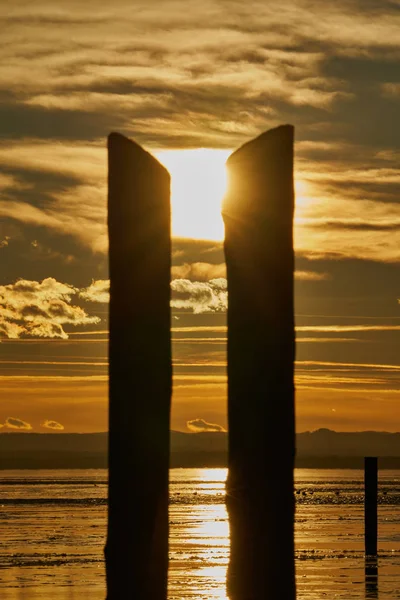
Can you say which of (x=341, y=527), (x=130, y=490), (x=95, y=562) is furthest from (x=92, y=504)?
(x=130, y=490)

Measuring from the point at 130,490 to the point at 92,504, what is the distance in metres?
37.1

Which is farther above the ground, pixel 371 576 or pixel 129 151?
pixel 129 151

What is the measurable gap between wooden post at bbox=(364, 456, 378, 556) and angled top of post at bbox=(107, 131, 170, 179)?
17273 millimetres

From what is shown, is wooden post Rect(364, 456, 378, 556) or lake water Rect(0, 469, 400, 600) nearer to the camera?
lake water Rect(0, 469, 400, 600)

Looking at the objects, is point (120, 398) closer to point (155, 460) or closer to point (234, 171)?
point (155, 460)

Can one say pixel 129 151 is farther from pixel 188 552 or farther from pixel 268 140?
pixel 188 552

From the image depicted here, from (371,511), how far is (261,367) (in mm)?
18108

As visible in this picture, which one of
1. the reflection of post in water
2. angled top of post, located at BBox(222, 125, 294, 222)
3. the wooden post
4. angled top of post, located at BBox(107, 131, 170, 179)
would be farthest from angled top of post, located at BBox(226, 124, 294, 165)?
the wooden post

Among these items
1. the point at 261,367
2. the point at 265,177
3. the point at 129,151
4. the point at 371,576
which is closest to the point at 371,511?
the point at 371,576

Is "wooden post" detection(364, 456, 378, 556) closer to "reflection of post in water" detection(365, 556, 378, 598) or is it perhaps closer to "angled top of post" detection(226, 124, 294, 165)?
"reflection of post in water" detection(365, 556, 378, 598)

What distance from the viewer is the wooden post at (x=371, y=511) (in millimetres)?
→ 23906

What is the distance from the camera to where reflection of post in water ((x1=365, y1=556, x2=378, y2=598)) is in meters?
16.9

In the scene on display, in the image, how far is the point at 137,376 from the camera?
24.0 feet

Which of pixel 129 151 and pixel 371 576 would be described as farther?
pixel 371 576
